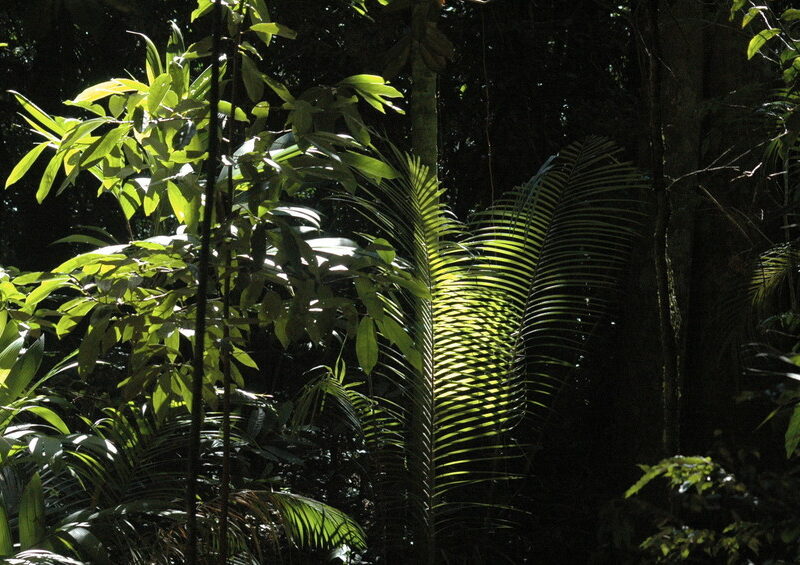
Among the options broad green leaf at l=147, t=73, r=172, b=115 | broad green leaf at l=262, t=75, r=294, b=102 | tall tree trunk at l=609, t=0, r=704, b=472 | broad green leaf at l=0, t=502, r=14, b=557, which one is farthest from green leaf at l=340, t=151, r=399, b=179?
tall tree trunk at l=609, t=0, r=704, b=472

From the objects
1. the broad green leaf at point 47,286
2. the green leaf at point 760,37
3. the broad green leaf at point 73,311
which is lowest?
the broad green leaf at point 73,311

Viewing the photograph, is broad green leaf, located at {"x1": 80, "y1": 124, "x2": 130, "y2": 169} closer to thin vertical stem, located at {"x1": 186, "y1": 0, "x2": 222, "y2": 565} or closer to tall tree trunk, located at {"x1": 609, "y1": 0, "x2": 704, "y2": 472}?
thin vertical stem, located at {"x1": 186, "y1": 0, "x2": 222, "y2": 565}

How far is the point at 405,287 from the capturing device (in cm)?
168

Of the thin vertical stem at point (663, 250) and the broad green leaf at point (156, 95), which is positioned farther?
the thin vertical stem at point (663, 250)

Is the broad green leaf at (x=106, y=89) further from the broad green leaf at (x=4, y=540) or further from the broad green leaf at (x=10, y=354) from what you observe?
the broad green leaf at (x=4, y=540)

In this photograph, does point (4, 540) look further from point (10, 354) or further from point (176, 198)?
point (176, 198)

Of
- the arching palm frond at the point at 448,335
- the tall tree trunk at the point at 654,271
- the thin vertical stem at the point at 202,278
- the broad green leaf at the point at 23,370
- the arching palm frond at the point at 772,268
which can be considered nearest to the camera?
the thin vertical stem at the point at 202,278

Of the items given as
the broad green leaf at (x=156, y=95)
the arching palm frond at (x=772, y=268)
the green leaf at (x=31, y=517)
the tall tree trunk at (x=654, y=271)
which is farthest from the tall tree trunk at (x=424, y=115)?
the green leaf at (x=31, y=517)

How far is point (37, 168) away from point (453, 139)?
7.90ft

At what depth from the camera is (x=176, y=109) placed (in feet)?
4.93

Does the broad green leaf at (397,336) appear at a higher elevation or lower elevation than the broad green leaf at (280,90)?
lower

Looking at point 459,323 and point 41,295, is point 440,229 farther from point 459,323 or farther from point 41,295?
point 41,295

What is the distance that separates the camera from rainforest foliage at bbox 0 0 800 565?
1460mm

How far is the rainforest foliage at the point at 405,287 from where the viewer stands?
4.79 feet
